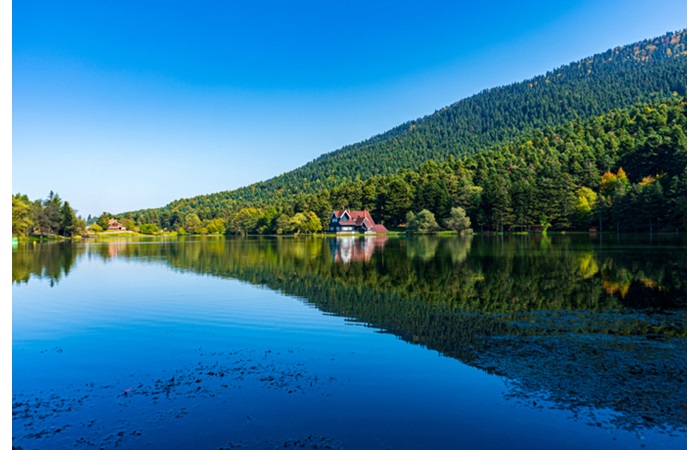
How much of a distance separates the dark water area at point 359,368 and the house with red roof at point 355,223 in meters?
106

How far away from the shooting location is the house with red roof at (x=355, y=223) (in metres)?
133

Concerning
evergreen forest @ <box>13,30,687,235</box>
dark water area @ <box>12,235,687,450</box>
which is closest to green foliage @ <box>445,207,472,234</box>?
evergreen forest @ <box>13,30,687,235</box>

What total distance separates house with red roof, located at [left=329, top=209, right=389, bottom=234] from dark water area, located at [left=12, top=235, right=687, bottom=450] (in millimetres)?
106431

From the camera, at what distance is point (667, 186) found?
95.1 m

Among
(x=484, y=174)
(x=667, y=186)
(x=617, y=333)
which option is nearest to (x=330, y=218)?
(x=484, y=174)

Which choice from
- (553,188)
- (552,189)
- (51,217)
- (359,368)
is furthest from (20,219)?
(553,188)

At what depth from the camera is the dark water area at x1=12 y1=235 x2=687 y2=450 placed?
8766mm

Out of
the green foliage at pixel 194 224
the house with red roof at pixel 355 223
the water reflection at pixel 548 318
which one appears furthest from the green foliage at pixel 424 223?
the green foliage at pixel 194 224

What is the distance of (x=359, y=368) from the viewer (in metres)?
12.7

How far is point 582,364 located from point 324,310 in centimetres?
1171

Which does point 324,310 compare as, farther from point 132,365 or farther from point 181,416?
point 181,416

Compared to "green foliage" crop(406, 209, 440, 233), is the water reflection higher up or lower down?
lower down

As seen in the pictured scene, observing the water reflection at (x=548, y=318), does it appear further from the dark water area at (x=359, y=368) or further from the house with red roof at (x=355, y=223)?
the house with red roof at (x=355, y=223)

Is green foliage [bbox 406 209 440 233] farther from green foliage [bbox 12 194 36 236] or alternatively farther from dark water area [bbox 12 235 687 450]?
green foliage [bbox 12 194 36 236]
